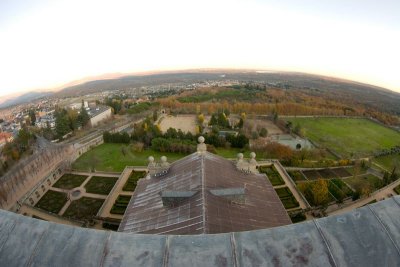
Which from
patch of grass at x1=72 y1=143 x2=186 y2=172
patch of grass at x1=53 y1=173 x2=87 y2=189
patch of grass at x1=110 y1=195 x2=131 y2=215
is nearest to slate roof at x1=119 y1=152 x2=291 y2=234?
patch of grass at x1=110 y1=195 x2=131 y2=215

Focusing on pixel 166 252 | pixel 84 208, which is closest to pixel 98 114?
pixel 84 208

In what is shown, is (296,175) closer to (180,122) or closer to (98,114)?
(180,122)

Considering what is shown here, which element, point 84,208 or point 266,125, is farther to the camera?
point 266,125

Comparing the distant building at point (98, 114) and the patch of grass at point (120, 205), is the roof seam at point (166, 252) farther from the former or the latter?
the distant building at point (98, 114)

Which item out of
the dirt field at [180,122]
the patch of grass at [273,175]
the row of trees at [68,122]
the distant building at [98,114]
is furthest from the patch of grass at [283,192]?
the distant building at [98,114]

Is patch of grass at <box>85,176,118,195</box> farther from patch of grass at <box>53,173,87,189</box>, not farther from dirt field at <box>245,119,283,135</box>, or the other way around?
dirt field at <box>245,119,283,135</box>

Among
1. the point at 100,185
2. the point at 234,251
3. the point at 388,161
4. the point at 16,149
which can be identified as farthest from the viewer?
the point at 16,149
